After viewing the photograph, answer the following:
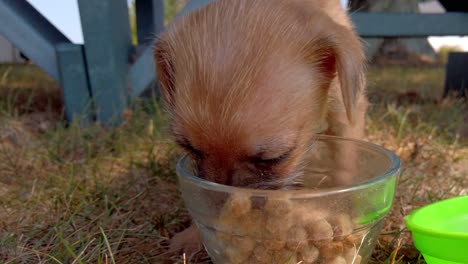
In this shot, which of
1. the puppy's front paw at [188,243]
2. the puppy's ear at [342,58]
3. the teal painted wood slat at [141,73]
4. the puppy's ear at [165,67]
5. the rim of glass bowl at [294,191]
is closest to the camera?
the rim of glass bowl at [294,191]

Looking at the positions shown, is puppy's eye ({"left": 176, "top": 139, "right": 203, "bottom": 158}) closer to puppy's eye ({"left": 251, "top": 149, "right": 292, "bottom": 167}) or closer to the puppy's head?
the puppy's head

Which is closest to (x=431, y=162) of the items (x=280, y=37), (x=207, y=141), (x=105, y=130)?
(x=280, y=37)

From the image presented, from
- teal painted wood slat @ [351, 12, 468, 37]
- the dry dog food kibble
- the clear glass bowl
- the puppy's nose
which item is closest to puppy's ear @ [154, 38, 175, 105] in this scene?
the puppy's nose

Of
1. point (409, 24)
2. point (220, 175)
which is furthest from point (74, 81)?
point (409, 24)

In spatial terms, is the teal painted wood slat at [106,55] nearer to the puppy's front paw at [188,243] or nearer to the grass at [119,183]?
the grass at [119,183]

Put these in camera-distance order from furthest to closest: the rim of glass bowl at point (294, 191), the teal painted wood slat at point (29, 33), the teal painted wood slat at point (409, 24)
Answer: the teal painted wood slat at point (409, 24)
the teal painted wood slat at point (29, 33)
the rim of glass bowl at point (294, 191)

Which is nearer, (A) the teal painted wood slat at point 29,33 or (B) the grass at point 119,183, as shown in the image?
(B) the grass at point 119,183

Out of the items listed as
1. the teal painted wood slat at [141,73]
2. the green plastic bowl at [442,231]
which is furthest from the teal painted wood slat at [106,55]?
the green plastic bowl at [442,231]
